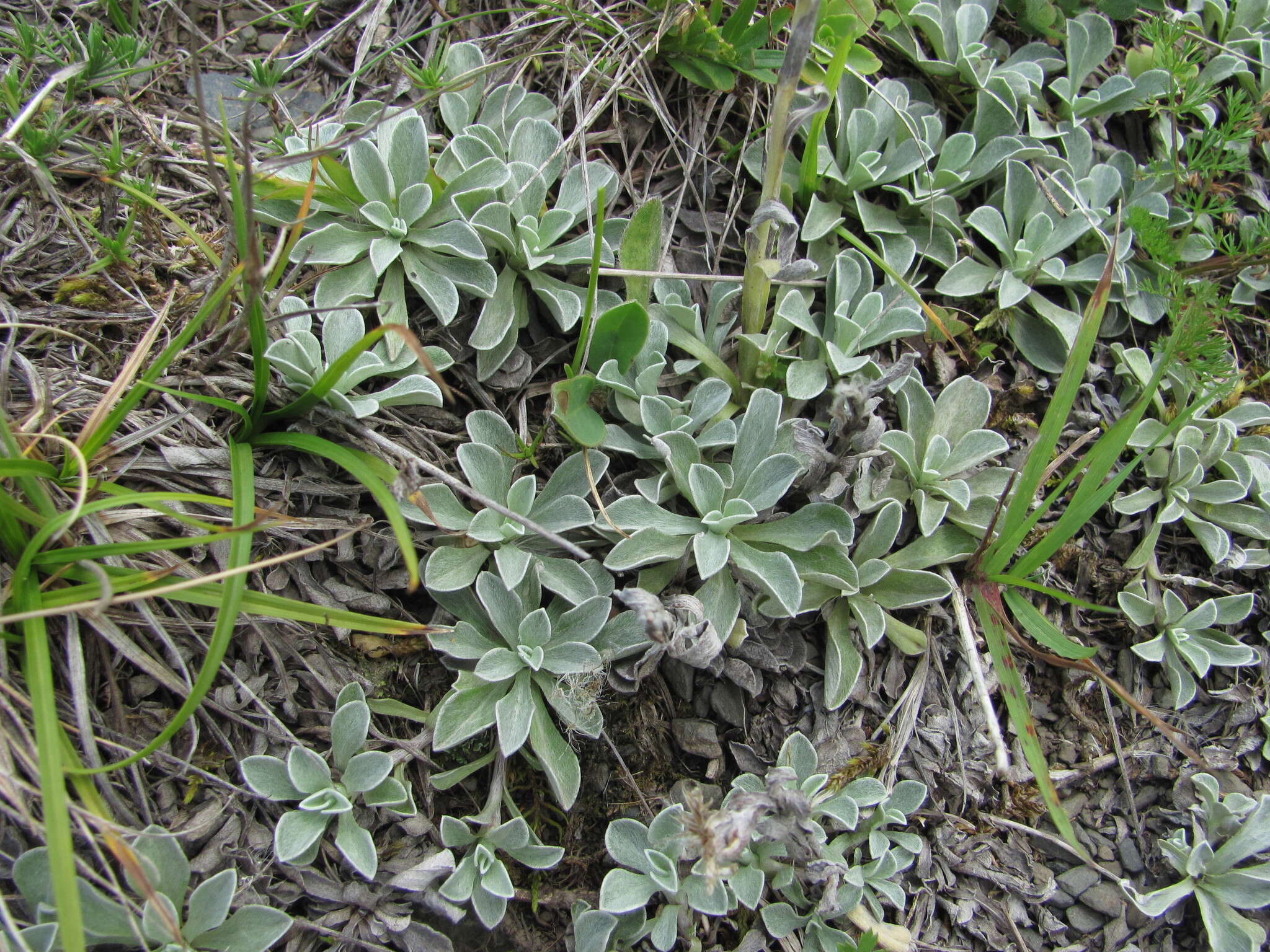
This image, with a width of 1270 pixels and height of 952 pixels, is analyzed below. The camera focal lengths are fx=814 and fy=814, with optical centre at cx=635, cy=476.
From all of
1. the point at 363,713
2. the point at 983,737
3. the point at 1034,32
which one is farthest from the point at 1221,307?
the point at 363,713

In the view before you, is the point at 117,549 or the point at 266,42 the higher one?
the point at 266,42

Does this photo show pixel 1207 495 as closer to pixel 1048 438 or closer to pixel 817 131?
pixel 1048 438

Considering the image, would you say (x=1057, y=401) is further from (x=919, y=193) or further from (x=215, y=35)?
(x=215, y=35)

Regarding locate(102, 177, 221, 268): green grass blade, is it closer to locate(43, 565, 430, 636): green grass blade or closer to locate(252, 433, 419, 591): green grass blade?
locate(252, 433, 419, 591): green grass blade

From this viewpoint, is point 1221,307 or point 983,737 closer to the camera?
point 983,737

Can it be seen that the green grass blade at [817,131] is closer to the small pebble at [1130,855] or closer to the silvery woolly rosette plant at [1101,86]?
the silvery woolly rosette plant at [1101,86]

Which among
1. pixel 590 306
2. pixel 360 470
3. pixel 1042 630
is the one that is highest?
pixel 590 306

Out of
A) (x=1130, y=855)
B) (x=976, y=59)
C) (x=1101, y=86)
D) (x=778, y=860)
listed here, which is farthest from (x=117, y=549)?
(x=1101, y=86)
